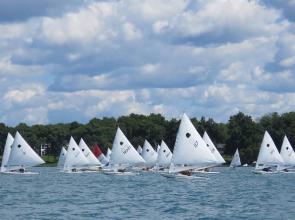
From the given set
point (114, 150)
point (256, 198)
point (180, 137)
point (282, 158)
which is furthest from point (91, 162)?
point (256, 198)

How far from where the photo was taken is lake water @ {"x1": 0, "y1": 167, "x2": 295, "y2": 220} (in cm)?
4884

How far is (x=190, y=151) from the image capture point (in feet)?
269

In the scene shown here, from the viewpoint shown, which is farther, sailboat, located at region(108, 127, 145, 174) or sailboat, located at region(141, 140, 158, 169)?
sailboat, located at region(141, 140, 158, 169)

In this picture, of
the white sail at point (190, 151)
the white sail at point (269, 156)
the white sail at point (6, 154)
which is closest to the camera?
the white sail at point (190, 151)

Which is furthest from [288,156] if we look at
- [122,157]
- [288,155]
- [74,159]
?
[74,159]

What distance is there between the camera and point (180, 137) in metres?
83.1

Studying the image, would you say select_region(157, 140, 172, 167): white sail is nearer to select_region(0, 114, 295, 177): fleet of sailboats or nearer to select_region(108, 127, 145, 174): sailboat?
select_region(0, 114, 295, 177): fleet of sailboats

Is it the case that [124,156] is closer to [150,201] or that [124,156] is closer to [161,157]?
[161,157]

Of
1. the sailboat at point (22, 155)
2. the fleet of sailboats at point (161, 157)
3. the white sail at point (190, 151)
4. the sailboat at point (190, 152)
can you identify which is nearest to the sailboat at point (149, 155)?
the fleet of sailboats at point (161, 157)

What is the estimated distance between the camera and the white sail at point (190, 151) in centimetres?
8175

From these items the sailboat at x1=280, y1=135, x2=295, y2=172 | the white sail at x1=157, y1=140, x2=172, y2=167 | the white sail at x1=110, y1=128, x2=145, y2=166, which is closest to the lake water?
the white sail at x1=110, y1=128, x2=145, y2=166

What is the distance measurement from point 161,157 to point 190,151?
3702 cm

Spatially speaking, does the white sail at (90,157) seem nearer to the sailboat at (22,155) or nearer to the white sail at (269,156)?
the sailboat at (22,155)

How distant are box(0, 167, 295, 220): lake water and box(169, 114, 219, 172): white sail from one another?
2415 millimetres
